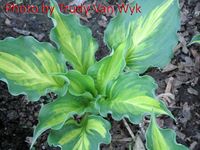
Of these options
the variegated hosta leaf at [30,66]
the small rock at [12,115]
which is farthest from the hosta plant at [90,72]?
the small rock at [12,115]

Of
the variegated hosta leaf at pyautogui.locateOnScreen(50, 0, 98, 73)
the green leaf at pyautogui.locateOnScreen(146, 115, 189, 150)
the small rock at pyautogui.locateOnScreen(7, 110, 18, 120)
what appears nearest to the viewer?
the green leaf at pyautogui.locateOnScreen(146, 115, 189, 150)

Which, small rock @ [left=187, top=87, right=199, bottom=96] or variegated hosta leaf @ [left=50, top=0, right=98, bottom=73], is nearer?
variegated hosta leaf @ [left=50, top=0, right=98, bottom=73]

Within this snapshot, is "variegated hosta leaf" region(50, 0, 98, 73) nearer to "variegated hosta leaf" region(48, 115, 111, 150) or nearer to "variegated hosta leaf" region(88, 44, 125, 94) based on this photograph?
"variegated hosta leaf" region(88, 44, 125, 94)

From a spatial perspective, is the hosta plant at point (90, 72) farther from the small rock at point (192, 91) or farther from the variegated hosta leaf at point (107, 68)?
the small rock at point (192, 91)

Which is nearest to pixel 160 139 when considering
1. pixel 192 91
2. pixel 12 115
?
pixel 192 91

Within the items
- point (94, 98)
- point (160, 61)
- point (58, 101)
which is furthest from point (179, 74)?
point (58, 101)

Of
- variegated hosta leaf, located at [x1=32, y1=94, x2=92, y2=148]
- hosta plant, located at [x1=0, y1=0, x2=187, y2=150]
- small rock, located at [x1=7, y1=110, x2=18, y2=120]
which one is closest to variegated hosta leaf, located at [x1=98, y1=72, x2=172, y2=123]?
hosta plant, located at [x1=0, y1=0, x2=187, y2=150]
